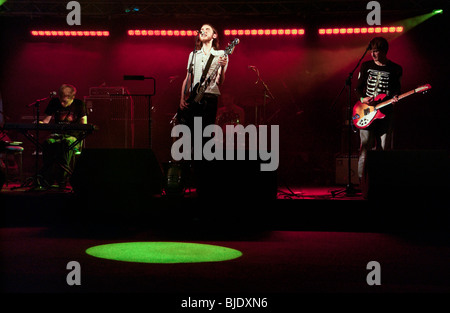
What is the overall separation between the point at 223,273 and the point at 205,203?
1.72 metres

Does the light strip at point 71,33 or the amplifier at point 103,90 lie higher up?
the light strip at point 71,33

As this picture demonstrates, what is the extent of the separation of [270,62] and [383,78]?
3694 millimetres

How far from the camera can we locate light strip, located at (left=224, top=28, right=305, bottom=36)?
904 centimetres

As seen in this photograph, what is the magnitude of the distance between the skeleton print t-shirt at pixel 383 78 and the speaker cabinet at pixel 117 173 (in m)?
2.93

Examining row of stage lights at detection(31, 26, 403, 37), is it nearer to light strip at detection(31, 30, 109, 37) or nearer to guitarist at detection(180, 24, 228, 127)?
light strip at detection(31, 30, 109, 37)

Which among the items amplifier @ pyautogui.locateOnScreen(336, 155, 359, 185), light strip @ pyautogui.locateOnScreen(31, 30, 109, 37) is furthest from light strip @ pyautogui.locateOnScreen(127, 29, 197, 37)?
amplifier @ pyautogui.locateOnScreen(336, 155, 359, 185)

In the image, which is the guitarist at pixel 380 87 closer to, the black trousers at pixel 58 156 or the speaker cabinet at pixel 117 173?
the speaker cabinet at pixel 117 173

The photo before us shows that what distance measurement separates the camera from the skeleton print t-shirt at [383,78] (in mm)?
5957

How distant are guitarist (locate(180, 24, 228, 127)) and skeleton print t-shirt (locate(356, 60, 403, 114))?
1.95 m

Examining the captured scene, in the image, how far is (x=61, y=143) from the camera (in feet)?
20.9

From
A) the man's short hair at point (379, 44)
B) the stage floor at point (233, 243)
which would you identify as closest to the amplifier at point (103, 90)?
the stage floor at point (233, 243)

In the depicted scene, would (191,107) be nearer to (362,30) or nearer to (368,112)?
(368,112)
